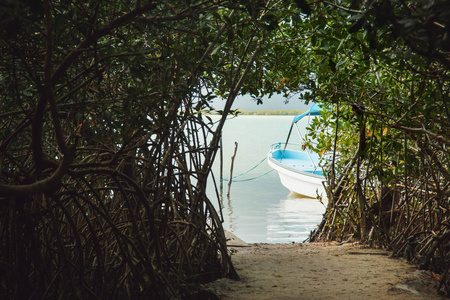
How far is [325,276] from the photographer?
386cm

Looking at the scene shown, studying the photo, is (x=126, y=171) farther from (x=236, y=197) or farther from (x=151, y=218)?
(x=236, y=197)

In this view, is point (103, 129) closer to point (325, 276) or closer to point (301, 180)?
point (325, 276)

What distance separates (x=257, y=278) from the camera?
379cm

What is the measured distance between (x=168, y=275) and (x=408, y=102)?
7.12 ft

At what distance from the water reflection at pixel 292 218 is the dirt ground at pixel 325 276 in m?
3.47

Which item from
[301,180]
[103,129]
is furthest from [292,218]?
[103,129]

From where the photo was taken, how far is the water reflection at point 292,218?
8.52 m

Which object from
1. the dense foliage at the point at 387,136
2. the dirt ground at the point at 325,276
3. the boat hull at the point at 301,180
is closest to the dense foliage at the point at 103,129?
the dirt ground at the point at 325,276

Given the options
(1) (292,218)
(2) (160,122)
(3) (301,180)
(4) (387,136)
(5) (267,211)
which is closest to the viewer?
(2) (160,122)

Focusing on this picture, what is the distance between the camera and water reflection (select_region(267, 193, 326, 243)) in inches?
335

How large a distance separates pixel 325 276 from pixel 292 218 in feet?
21.7

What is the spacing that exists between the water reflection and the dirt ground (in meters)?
3.47

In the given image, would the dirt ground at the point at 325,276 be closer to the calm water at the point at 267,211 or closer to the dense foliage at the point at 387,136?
the dense foliage at the point at 387,136

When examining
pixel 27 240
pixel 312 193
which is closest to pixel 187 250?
pixel 27 240
